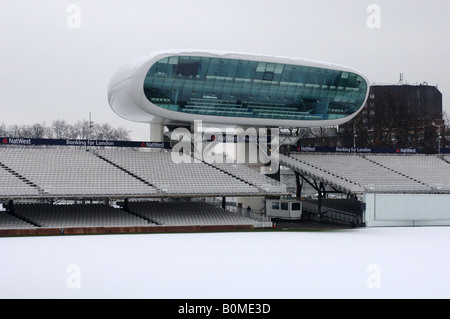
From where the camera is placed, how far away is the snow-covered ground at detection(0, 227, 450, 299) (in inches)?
707

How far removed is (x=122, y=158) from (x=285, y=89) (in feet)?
51.1

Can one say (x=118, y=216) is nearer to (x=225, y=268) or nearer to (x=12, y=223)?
(x=12, y=223)

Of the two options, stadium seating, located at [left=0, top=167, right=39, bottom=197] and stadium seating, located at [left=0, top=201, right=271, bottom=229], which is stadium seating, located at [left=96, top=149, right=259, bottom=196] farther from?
stadium seating, located at [left=0, top=167, right=39, bottom=197]

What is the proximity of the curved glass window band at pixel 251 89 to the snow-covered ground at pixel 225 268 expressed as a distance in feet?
63.9

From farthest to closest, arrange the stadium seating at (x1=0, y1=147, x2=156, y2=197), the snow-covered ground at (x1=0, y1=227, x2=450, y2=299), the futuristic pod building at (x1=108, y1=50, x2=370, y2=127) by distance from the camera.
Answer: the futuristic pod building at (x1=108, y1=50, x2=370, y2=127), the stadium seating at (x1=0, y1=147, x2=156, y2=197), the snow-covered ground at (x1=0, y1=227, x2=450, y2=299)

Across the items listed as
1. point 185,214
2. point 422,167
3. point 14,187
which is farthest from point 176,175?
point 422,167

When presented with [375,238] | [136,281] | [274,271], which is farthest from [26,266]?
[375,238]

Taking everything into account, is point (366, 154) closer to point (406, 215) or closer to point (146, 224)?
point (406, 215)

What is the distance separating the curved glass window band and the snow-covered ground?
63.9 feet

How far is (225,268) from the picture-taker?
74.7 feet

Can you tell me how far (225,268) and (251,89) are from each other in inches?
1352

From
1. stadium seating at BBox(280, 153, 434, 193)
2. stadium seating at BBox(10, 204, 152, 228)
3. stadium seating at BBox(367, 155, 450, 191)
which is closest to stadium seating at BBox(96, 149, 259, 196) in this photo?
stadium seating at BBox(10, 204, 152, 228)

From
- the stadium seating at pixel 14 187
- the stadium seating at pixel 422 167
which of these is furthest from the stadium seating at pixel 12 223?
the stadium seating at pixel 422 167

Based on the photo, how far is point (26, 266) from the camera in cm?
2312
